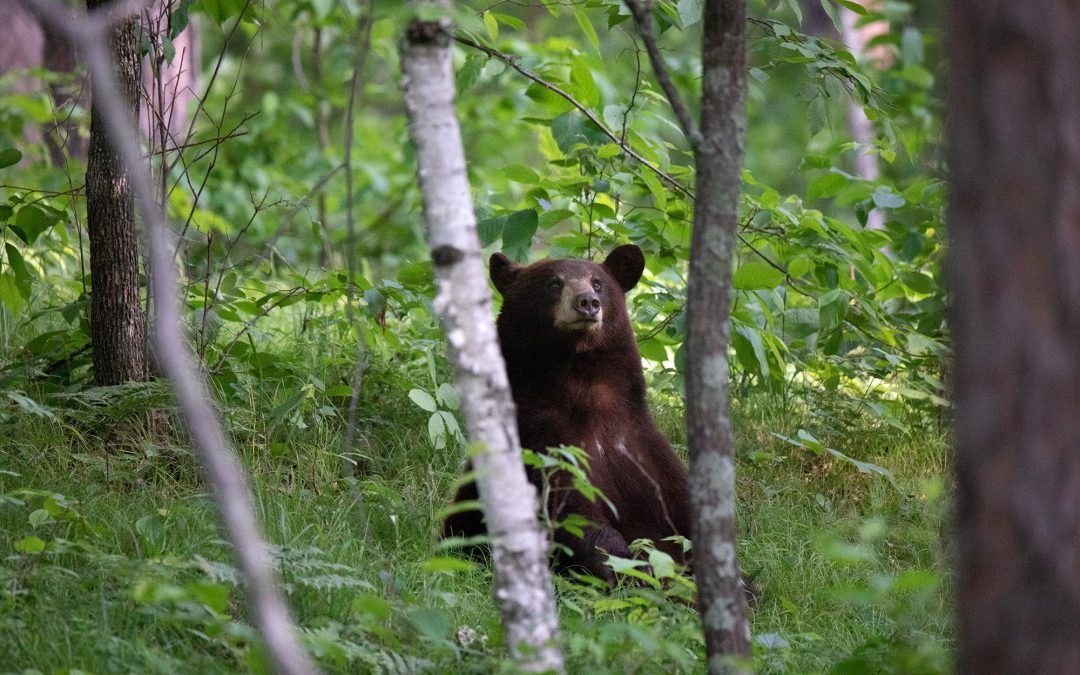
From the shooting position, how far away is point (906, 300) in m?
7.40

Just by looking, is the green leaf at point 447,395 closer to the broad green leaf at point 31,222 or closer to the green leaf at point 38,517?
the green leaf at point 38,517

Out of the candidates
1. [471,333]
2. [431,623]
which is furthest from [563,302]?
[431,623]

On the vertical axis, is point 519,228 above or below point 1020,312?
above

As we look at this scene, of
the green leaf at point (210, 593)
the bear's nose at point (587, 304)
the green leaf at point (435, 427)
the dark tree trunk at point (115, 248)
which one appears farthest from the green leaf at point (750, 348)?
the green leaf at point (210, 593)

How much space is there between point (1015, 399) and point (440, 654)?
1800mm

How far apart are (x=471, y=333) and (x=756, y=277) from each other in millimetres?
2939

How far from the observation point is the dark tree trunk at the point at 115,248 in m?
5.21

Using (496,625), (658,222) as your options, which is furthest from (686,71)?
(496,625)

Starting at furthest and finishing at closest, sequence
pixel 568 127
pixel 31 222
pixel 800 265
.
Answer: pixel 800 265 → pixel 568 127 → pixel 31 222

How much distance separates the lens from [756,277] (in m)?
5.46

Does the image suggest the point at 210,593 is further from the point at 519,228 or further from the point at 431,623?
the point at 519,228

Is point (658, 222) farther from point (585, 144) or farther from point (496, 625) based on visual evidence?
point (496, 625)

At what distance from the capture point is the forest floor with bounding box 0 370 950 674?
319 cm

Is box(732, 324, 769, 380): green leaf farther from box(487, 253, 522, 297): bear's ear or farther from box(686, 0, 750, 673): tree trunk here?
box(686, 0, 750, 673): tree trunk
